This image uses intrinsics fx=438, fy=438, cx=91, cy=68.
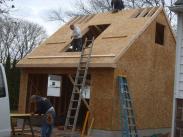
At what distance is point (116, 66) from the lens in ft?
47.5

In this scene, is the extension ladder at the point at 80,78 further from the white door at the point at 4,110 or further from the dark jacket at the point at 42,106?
the white door at the point at 4,110

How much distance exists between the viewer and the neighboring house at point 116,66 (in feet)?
47.9

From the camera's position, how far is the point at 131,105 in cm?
1484

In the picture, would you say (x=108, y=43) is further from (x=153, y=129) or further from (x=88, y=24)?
(x=153, y=129)

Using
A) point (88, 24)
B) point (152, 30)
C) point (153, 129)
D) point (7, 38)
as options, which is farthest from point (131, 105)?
point (7, 38)

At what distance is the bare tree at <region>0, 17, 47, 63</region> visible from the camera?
53.3 meters

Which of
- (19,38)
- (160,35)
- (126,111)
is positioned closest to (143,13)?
(160,35)

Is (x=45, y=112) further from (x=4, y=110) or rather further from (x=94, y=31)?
(x=94, y=31)

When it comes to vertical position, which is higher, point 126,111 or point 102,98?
point 102,98

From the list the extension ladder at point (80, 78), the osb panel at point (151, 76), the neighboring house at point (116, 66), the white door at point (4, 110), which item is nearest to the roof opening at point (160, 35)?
the neighboring house at point (116, 66)

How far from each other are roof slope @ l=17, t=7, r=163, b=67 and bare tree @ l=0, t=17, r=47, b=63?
115ft

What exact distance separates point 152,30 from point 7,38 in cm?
3993

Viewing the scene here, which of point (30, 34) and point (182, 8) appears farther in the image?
point (30, 34)

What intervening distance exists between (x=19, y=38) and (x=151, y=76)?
4205cm
